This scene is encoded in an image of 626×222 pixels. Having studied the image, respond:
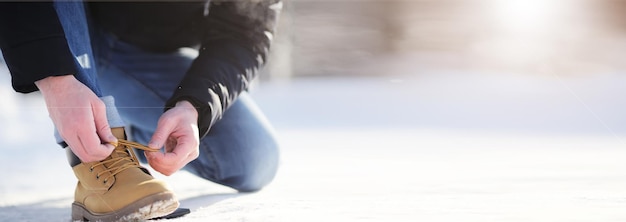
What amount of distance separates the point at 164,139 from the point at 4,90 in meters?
2.86

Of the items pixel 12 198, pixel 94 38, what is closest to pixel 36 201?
pixel 12 198

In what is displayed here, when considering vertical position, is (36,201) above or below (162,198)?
below

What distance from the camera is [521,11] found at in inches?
152

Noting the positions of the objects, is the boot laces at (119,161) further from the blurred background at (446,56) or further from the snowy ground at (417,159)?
the blurred background at (446,56)

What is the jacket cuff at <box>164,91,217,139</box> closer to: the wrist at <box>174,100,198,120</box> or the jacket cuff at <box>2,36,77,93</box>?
the wrist at <box>174,100,198,120</box>

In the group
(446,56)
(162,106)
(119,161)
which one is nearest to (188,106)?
(119,161)

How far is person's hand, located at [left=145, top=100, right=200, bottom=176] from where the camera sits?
94 cm

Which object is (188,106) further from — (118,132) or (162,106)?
(162,106)

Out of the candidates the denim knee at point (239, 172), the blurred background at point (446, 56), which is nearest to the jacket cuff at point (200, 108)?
the denim knee at point (239, 172)

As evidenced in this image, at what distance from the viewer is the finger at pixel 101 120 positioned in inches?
34.2

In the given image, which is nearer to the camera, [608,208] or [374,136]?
[608,208]

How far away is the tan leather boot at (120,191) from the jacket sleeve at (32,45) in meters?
0.13

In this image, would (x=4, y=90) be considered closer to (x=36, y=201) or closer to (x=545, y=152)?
(x=36, y=201)

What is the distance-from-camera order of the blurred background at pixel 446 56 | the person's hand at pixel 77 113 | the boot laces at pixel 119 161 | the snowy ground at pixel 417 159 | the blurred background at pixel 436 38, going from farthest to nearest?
the blurred background at pixel 436 38
the blurred background at pixel 446 56
the snowy ground at pixel 417 159
the boot laces at pixel 119 161
the person's hand at pixel 77 113
